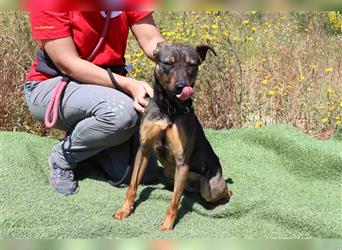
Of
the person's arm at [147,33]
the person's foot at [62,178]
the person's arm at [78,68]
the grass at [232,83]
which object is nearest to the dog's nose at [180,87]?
the person's arm at [78,68]

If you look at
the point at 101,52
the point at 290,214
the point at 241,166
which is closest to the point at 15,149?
the point at 101,52

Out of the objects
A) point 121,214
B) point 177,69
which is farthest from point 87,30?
point 121,214

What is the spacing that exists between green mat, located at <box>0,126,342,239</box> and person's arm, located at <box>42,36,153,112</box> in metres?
0.87

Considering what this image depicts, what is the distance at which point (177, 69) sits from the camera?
330 cm

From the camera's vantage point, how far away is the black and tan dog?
333cm

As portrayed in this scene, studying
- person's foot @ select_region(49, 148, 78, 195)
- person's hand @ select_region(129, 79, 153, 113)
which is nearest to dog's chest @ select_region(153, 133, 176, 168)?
person's hand @ select_region(129, 79, 153, 113)

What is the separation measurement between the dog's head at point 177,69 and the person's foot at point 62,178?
4.03ft

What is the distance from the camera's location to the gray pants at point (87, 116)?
12.5 feet

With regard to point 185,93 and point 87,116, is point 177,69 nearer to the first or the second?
point 185,93

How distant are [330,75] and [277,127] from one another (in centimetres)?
171

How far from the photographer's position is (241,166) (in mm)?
4695

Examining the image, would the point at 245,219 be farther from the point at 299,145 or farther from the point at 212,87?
the point at 212,87

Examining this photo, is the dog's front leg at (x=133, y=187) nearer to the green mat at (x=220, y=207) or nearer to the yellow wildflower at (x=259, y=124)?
the green mat at (x=220, y=207)

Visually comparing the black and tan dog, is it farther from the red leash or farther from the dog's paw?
the red leash
